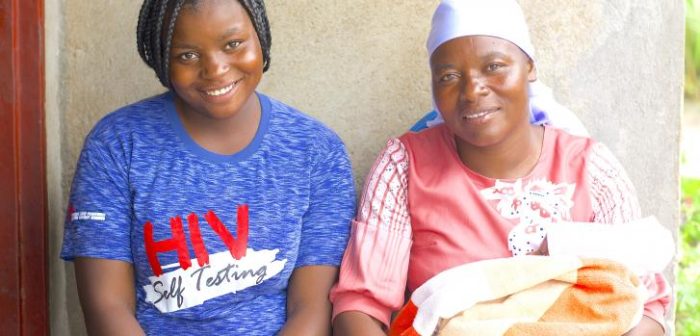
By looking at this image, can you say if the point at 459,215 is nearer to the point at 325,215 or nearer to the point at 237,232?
the point at 325,215

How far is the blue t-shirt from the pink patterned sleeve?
768mm

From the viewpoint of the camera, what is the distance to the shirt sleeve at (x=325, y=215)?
287cm

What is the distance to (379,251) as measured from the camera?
110 inches

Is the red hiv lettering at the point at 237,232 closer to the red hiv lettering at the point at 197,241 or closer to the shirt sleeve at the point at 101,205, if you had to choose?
the red hiv lettering at the point at 197,241

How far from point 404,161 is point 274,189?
0.42 m

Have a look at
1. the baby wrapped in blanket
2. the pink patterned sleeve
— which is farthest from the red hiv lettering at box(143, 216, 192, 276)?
the pink patterned sleeve

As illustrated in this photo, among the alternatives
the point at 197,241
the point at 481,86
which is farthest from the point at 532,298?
the point at 197,241

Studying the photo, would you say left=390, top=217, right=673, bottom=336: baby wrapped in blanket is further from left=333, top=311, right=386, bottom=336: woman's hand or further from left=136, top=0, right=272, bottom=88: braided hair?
left=136, top=0, right=272, bottom=88: braided hair

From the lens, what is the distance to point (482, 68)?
2.71 m

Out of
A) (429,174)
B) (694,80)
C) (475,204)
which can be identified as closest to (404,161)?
(429,174)

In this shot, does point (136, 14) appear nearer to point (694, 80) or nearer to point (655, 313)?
point (655, 313)

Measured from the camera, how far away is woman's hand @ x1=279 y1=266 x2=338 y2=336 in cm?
276

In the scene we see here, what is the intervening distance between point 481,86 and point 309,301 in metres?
0.82

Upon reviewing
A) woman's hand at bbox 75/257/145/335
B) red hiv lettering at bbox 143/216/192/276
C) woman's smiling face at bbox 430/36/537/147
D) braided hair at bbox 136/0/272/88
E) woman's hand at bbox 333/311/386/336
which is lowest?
woman's hand at bbox 333/311/386/336
